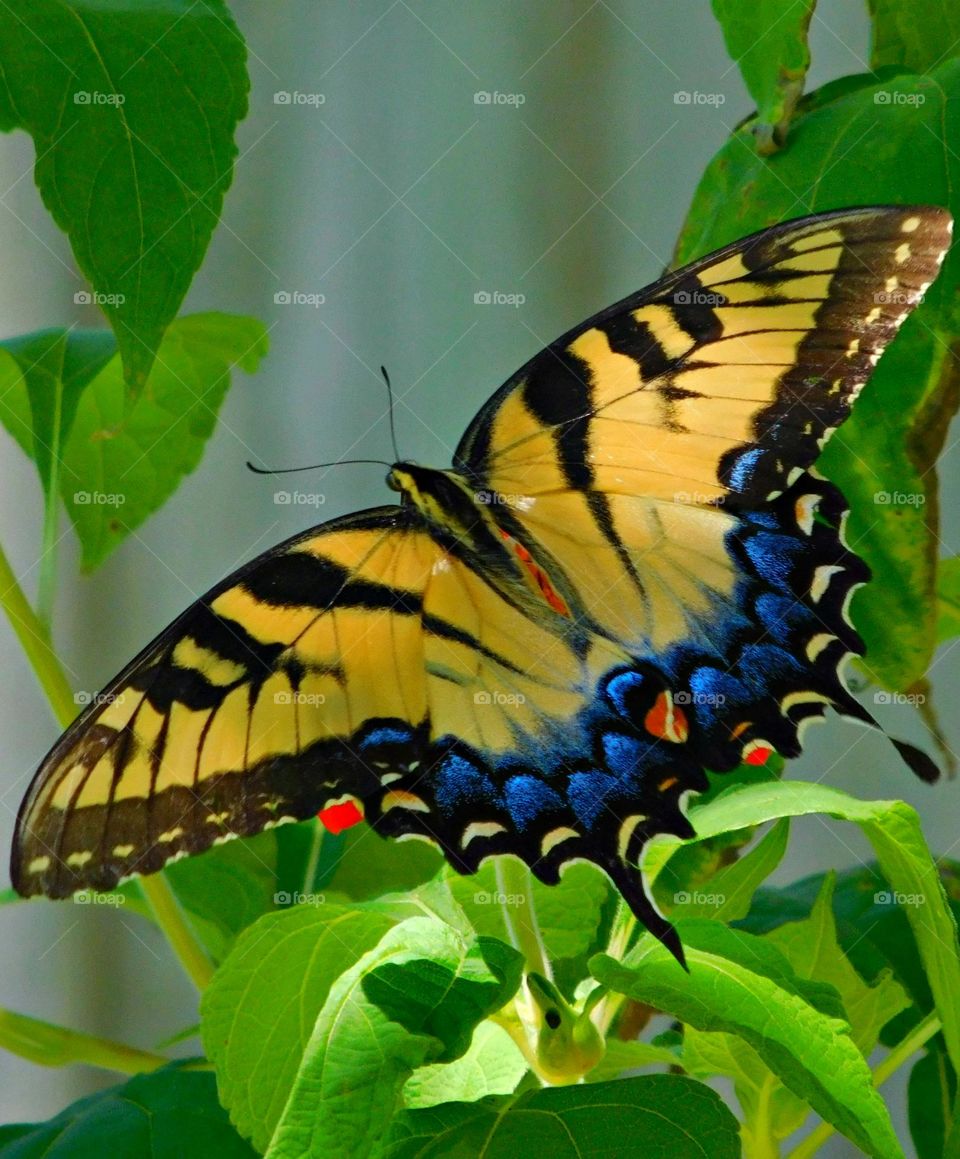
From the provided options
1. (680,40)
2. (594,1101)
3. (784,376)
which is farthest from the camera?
(680,40)

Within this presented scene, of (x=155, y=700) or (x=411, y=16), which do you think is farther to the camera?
(x=411, y=16)

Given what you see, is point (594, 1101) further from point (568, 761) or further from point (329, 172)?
point (329, 172)

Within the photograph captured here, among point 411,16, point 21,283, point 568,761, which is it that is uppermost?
point 411,16

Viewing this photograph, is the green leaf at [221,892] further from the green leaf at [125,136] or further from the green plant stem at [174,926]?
the green leaf at [125,136]

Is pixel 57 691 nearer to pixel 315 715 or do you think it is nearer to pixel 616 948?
pixel 315 715

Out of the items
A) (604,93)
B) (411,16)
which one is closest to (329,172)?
(411,16)

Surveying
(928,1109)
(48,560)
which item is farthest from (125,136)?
(928,1109)

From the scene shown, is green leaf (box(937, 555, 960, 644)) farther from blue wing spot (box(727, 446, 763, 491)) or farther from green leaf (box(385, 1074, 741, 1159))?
green leaf (box(385, 1074, 741, 1159))

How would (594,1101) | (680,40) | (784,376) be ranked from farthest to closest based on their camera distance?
(680,40) → (784,376) → (594,1101)

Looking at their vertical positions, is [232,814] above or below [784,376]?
below
